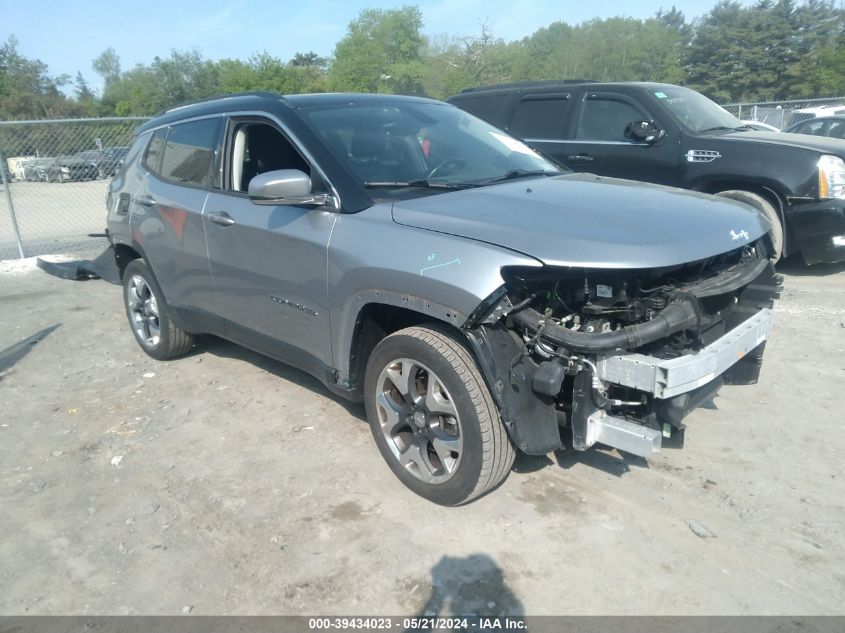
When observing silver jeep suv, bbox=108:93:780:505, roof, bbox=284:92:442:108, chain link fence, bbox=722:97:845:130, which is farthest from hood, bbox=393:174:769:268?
chain link fence, bbox=722:97:845:130

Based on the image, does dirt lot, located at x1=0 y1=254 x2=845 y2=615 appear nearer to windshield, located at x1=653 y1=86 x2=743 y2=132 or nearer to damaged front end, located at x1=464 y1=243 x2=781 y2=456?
damaged front end, located at x1=464 y1=243 x2=781 y2=456

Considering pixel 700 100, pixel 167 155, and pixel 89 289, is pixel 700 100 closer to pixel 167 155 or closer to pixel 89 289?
pixel 167 155

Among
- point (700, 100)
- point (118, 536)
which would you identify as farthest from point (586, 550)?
point (700, 100)

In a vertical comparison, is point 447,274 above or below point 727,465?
above

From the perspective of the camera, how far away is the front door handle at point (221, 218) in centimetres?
419

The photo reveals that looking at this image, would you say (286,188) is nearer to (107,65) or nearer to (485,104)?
(485,104)

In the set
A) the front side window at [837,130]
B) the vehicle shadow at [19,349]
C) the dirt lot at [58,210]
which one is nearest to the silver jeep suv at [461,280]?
the vehicle shadow at [19,349]

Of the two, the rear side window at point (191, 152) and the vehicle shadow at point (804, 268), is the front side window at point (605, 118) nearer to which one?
the vehicle shadow at point (804, 268)

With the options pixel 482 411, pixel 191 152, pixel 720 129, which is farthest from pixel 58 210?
pixel 482 411

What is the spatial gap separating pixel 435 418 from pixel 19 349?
471 cm

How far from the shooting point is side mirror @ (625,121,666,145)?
7332 millimetres

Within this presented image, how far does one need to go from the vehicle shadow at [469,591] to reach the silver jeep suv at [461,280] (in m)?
0.36

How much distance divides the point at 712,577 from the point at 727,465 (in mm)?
998

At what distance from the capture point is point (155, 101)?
64125 mm
